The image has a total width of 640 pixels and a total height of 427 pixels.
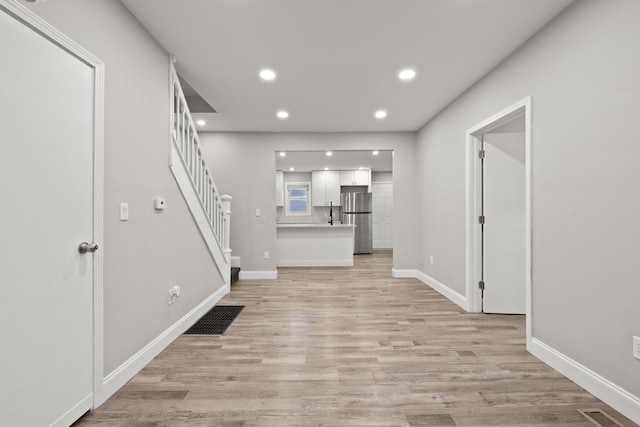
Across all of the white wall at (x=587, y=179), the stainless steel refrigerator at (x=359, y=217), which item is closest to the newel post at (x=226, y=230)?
the white wall at (x=587, y=179)

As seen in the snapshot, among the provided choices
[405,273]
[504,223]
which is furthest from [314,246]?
[504,223]

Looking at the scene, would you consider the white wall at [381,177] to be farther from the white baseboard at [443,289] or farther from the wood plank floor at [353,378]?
the wood plank floor at [353,378]

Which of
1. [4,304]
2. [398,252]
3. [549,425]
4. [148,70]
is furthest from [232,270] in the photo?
[549,425]

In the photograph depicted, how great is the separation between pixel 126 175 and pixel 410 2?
2193 mm

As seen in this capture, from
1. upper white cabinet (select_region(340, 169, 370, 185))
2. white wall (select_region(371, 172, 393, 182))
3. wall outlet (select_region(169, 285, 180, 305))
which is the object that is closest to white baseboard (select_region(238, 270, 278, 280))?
wall outlet (select_region(169, 285, 180, 305))

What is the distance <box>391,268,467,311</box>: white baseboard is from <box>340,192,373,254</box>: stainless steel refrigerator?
3.17 m

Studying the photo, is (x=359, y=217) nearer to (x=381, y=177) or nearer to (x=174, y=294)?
(x=381, y=177)

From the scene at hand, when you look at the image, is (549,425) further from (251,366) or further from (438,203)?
(438,203)

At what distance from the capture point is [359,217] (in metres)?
8.65

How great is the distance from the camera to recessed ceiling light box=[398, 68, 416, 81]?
2911 millimetres

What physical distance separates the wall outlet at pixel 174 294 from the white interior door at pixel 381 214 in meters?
7.23

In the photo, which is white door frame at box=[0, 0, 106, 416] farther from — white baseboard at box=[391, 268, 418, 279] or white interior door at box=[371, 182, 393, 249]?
white interior door at box=[371, 182, 393, 249]

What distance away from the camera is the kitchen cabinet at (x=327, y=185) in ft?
29.5

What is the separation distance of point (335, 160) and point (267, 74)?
477cm
